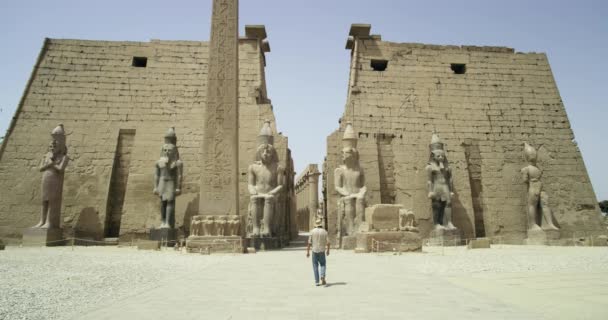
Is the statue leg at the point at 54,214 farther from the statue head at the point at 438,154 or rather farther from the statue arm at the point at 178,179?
the statue head at the point at 438,154

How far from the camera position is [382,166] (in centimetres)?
1172

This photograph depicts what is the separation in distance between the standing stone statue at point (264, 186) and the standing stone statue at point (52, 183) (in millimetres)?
4586

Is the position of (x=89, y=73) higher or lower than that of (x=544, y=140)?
higher

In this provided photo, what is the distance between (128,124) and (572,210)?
13193 millimetres

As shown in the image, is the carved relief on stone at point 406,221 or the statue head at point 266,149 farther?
the statue head at point 266,149

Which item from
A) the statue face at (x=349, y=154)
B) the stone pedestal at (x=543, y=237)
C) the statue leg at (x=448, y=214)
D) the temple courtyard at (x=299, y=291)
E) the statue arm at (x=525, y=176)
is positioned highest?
the statue face at (x=349, y=154)

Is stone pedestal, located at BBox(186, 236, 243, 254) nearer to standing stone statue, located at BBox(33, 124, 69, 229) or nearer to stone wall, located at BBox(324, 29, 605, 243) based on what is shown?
stone wall, located at BBox(324, 29, 605, 243)

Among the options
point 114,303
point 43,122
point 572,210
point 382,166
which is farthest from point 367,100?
point 114,303

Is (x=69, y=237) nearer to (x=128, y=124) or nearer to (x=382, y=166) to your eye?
(x=128, y=124)

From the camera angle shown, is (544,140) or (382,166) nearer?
(382,166)

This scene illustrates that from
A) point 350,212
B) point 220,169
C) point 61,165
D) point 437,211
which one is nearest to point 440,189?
point 437,211

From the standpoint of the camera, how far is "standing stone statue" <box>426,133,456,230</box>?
10.2 metres

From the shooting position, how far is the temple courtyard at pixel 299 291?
8.97ft

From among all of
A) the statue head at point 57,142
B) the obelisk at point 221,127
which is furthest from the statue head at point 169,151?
the obelisk at point 221,127
